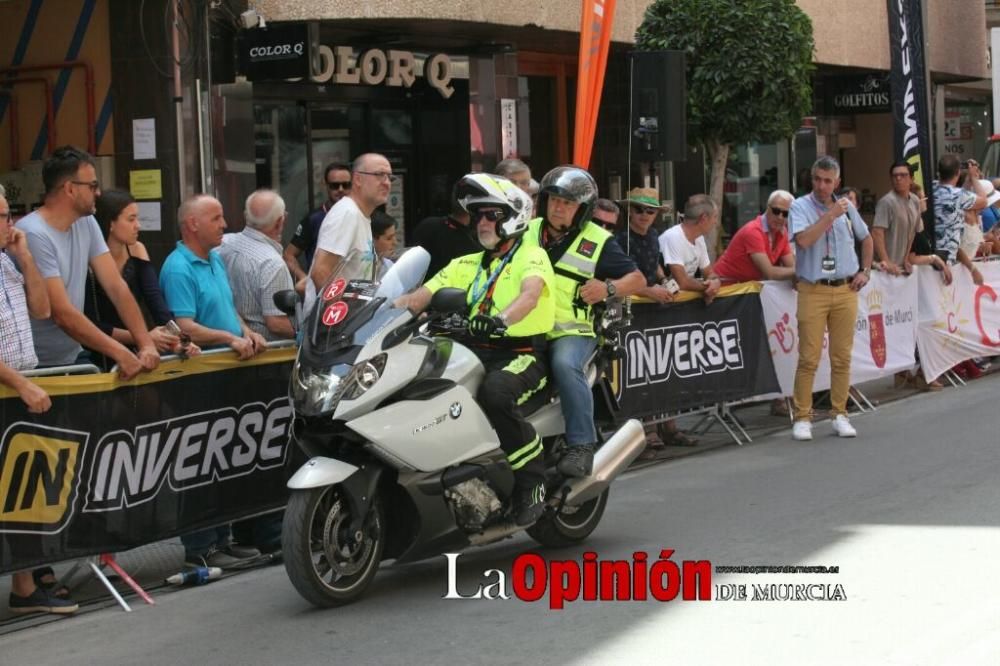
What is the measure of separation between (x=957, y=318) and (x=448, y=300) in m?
9.88

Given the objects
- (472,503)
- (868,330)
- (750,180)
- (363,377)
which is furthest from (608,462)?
(750,180)

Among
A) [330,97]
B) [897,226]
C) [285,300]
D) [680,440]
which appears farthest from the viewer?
[330,97]

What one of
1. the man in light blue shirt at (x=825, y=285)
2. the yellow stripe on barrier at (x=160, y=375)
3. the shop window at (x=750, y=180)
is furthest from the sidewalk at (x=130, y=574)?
the shop window at (x=750, y=180)

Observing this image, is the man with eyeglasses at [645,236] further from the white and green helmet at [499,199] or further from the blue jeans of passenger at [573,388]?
the white and green helmet at [499,199]

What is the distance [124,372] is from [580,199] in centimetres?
240

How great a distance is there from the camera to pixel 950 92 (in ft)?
99.6

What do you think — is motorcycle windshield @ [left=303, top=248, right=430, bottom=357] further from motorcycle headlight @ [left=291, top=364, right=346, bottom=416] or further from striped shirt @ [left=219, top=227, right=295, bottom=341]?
striped shirt @ [left=219, top=227, right=295, bottom=341]

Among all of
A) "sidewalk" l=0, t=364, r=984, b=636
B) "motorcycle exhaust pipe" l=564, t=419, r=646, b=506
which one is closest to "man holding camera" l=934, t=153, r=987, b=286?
"sidewalk" l=0, t=364, r=984, b=636

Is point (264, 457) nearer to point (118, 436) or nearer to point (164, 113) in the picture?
point (118, 436)

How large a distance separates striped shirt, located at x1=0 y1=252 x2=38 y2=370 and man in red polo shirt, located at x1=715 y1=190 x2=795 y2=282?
7003 mm

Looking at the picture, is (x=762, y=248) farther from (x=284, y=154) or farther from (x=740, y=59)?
(x=284, y=154)

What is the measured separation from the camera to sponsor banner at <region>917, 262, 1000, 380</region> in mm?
15016

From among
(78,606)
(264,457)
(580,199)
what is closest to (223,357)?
(264,457)

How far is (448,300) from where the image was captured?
6.81m
